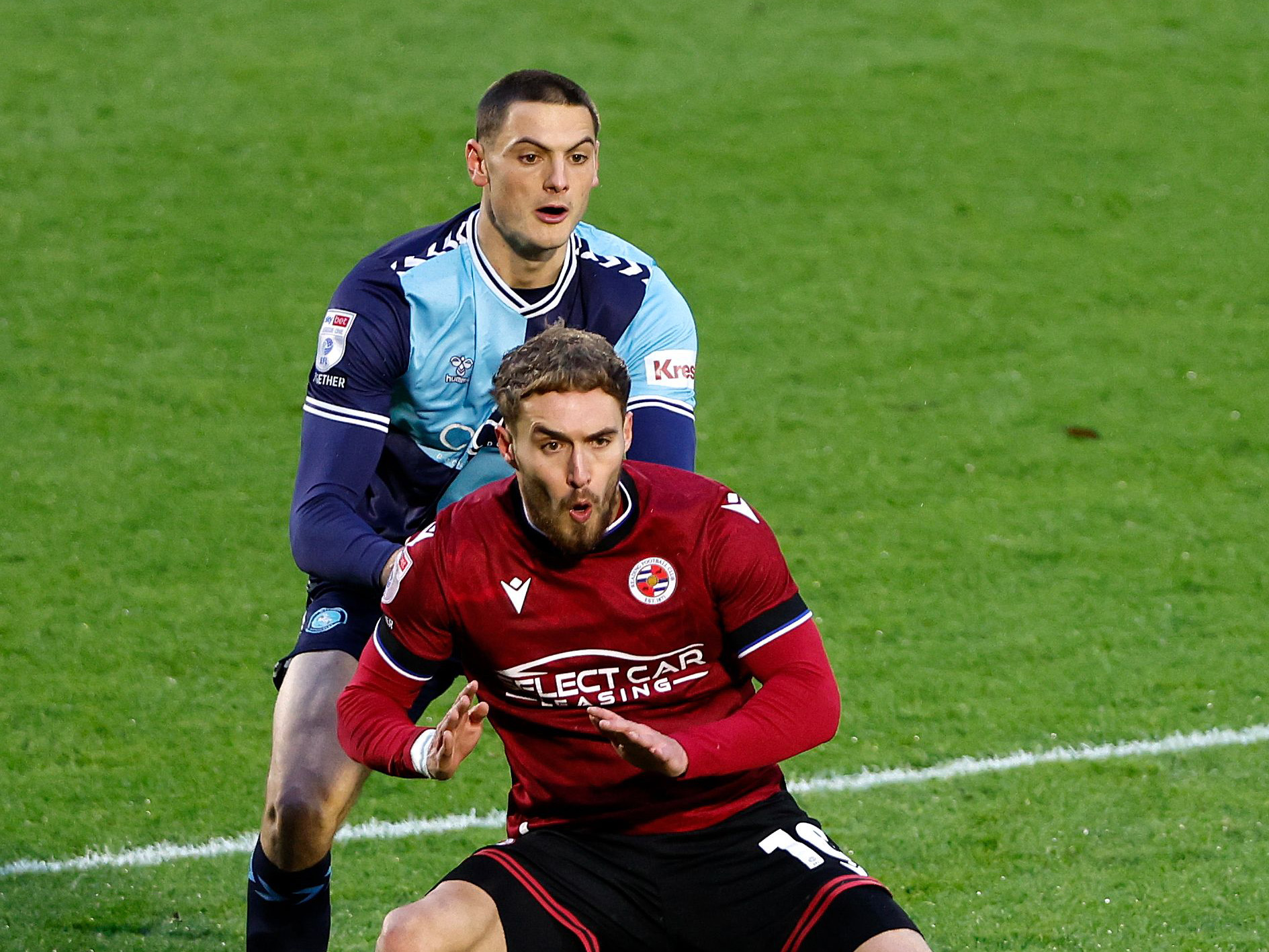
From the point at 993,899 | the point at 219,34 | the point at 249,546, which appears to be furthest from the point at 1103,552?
the point at 219,34

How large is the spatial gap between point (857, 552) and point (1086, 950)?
11.2ft

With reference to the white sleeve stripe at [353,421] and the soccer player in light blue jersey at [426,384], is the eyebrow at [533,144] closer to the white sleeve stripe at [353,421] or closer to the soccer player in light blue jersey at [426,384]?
the soccer player in light blue jersey at [426,384]

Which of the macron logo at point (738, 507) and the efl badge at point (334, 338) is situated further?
the efl badge at point (334, 338)

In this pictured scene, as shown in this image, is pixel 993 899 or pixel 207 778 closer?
pixel 993 899

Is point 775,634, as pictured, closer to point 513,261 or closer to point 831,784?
point 513,261

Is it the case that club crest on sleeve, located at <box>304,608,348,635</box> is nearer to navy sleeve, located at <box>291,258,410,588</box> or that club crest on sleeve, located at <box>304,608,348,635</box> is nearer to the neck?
navy sleeve, located at <box>291,258,410,588</box>

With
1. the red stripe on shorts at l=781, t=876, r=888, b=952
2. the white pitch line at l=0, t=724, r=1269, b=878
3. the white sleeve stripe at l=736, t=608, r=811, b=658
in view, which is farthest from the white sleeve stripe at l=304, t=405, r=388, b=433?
the red stripe on shorts at l=781, t=876, r=888, b=952

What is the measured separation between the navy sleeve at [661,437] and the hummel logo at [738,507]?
33.4 inches

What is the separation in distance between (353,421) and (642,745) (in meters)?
1.65

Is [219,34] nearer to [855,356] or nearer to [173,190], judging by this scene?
[173,190]

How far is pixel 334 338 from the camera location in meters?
4.77

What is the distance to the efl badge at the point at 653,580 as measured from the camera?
3.86m

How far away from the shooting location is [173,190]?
11711mm

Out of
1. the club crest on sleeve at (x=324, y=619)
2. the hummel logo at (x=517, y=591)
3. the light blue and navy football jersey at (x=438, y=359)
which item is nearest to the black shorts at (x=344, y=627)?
the club crest on sleeve at (x=324, y=619)
